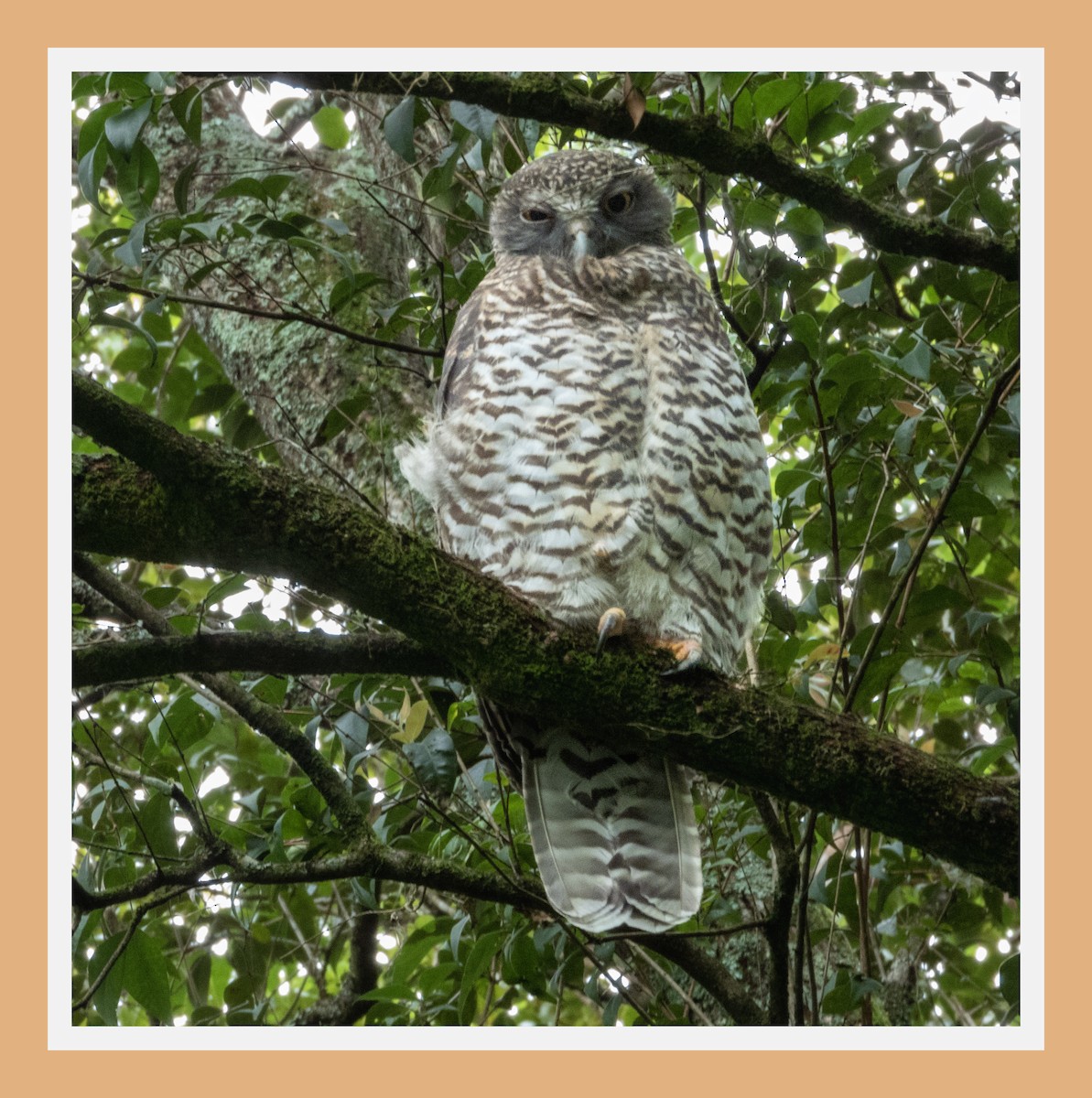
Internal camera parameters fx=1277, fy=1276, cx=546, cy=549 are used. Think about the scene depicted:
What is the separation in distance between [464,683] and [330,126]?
2.49m

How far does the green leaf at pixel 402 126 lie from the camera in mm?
2492

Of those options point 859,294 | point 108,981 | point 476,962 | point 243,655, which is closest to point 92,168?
point 243,655

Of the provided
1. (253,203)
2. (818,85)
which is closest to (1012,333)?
(818,85)

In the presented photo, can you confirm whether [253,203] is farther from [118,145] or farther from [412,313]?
[118,145]

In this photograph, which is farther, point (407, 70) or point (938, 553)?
point (938, 553)

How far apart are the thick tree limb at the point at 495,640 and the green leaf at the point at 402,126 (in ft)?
2.63

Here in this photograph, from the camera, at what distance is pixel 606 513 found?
266 centimetres

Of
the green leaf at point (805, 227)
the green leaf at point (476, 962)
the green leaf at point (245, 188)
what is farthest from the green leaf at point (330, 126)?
the green leaf at point (476, 962)

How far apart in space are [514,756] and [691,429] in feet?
2.73

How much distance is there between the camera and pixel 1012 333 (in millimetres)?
2840

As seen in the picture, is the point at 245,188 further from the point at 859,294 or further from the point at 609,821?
the point at 609,821

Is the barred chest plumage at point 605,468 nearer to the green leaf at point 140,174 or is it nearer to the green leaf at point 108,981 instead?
the green leaf at point 140,174

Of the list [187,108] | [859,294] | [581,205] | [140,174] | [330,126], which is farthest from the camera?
[330,126]

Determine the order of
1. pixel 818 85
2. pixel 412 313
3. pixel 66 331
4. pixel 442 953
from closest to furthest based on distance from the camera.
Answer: pixel 66 331
pixel 818 85
pixel 442 953
pixel 412 313
